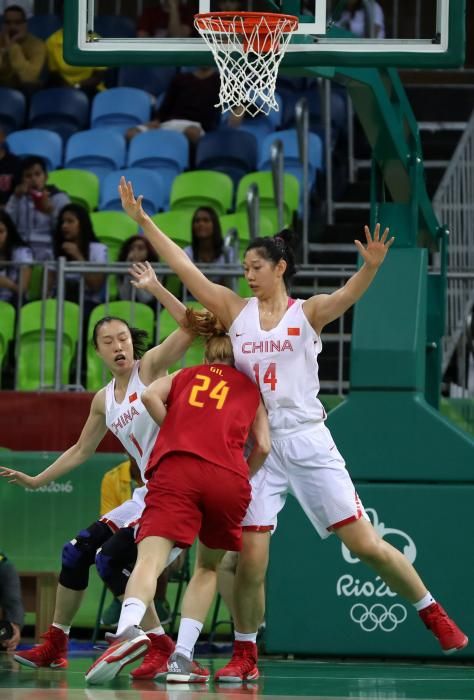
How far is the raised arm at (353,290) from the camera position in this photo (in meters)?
7.46

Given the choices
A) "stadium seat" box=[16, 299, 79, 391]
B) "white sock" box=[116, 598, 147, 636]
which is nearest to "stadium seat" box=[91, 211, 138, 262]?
"stadium seat" box=[16, 299, 79, 391]

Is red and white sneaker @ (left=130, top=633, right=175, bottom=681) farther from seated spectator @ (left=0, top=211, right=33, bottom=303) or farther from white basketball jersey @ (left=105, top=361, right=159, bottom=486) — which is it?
seated spectator @ (left=0, top=211, right=33, bottom=303)

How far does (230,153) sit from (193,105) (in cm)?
107

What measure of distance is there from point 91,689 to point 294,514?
107 inches

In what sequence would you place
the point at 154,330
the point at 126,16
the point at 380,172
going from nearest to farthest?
the point at 380,172, the point at 154,330, the point at 126,16

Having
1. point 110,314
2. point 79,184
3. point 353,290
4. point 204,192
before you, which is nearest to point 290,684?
point 353,290

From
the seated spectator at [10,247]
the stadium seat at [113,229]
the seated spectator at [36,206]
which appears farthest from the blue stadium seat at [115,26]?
the seated spectator at [10,247]

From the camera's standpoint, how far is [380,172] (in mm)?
10477

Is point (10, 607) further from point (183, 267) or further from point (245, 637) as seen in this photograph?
point (183, 267)

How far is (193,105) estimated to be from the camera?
16.7 meters

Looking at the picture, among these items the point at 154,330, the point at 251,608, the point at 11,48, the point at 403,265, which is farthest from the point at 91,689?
the point at 11,48

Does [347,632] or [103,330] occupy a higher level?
[103,330]

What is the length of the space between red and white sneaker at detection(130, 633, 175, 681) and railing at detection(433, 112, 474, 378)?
593 cm

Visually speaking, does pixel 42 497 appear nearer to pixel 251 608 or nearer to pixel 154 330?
pixel 154 330
